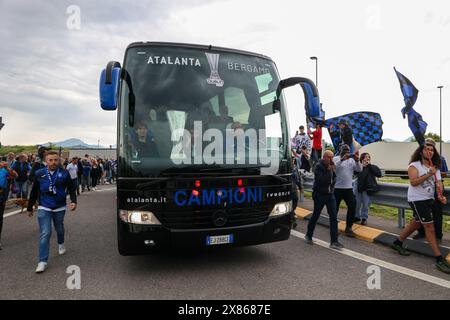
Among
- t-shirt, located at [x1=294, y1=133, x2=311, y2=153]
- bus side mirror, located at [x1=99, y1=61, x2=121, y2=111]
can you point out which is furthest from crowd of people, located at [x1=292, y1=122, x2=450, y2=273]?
t-shirt, located at [x1=294, y1=133, x2=311, y2=153]

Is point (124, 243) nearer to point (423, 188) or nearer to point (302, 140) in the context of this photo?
point (423, 188)

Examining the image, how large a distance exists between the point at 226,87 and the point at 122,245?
243 cm

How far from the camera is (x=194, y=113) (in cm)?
432

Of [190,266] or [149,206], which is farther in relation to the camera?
[190,266]

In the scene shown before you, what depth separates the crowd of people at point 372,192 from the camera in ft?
16.0

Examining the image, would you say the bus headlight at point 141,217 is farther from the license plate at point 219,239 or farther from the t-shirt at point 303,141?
the t-shirt at point 303,141

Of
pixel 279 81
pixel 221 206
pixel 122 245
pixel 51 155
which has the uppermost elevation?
pixel 279 81

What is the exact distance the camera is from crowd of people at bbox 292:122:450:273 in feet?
16.0

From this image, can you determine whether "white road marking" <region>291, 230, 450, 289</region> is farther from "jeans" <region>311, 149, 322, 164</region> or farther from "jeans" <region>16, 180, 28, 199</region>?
"jeans" <region>16, 180, 28, 199</region>

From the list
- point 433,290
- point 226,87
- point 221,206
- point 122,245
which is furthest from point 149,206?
point 433,290

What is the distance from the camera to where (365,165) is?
293 inches

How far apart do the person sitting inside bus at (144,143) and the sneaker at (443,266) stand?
396 centimetres

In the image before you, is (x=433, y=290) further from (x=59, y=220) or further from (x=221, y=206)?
(x=59, y=220)

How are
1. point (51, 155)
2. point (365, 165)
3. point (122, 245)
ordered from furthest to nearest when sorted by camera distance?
point (365, 165), point (51, 155), point (122, 245)
